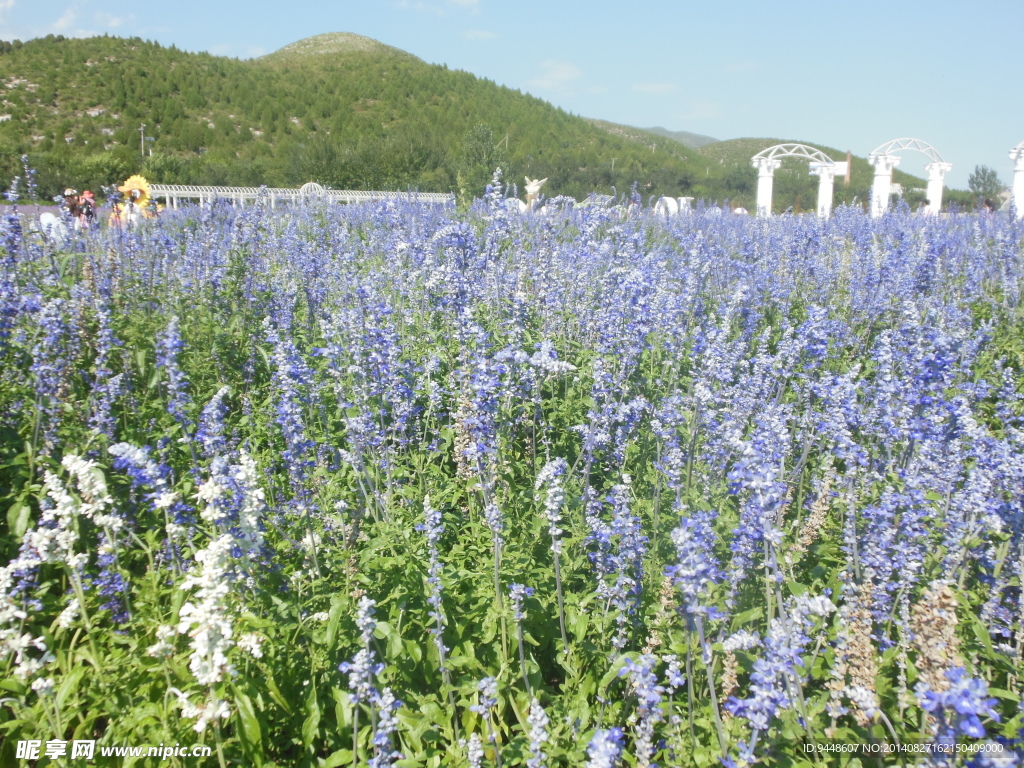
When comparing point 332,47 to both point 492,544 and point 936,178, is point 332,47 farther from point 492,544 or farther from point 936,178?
point 492,544

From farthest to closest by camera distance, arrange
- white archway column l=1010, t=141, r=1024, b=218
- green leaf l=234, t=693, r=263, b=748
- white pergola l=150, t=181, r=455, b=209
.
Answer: white archway column l=1010, t=141, r=1024, b=218 < white pergola l=150, t=181, r=455, b=209 < green leaf l=234, t=693, r=263, b=748

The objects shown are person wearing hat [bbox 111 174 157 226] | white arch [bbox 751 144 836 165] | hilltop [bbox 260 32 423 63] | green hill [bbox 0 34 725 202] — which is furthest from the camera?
hilltop [bbox 260 32 423 63]

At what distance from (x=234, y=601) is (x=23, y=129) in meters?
63.0

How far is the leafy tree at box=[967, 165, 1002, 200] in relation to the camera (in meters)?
26.1

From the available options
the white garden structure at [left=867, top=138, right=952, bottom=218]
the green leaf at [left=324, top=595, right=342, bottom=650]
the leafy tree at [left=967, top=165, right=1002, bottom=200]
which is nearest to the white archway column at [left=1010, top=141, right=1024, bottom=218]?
the white garden structure at [left=867, top=138, right=952, bottom=218]

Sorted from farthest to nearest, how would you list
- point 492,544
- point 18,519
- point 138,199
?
point 138,199
point 18,519
point 492,544

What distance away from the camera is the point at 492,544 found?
2.49 metres

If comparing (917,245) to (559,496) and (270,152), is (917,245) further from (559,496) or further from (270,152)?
(270,152)

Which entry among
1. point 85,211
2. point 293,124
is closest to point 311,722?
point 85,211

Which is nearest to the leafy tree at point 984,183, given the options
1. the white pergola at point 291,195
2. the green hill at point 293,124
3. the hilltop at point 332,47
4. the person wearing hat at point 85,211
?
the green hill at point 293,124

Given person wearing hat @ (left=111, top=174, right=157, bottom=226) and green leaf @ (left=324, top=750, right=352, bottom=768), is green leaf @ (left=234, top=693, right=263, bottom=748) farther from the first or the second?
person wearing hat @ (left=111, top=174, right=157, bottom=226)

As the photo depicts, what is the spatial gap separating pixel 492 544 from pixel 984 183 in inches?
1300

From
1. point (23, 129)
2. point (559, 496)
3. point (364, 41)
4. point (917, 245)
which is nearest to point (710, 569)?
point (559, 496)

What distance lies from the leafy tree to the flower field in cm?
2803
